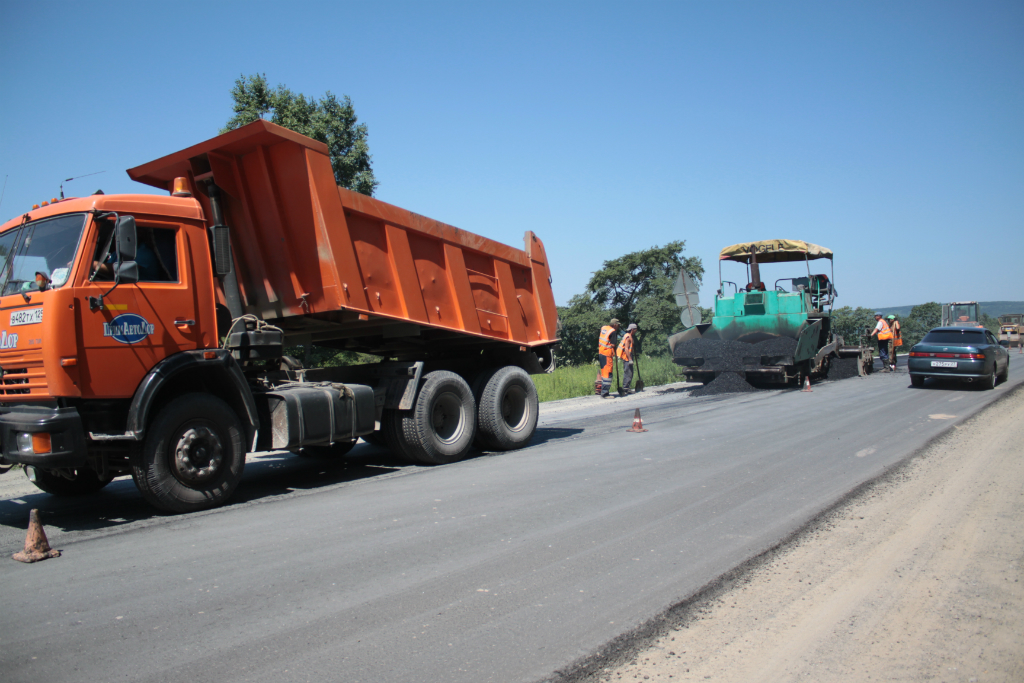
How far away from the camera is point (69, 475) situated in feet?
19.7

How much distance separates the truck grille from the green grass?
38.3 feet

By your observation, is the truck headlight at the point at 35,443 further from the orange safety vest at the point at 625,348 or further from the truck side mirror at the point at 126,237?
the orange safety vest at the point at 625,348

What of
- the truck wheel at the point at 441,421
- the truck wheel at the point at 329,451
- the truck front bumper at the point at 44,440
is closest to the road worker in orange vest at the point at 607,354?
the truck wheel at the point at 441,421

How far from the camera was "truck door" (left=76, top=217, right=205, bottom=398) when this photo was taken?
17.2 ft

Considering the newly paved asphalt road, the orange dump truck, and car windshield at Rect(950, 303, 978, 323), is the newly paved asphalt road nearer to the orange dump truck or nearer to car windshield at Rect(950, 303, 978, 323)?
the orange dump truck

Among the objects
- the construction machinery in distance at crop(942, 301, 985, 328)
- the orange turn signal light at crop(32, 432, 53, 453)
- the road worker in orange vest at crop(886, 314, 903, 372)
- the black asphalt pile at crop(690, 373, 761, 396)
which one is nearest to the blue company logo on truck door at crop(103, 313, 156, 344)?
the orange turn signal light at crop(32, 432, 53, 453)

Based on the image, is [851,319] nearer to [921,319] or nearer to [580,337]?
[921,319]

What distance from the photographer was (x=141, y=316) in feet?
18.2

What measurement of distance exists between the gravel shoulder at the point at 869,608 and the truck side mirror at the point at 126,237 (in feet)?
15.0

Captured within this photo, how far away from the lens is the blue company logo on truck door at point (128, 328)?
5328 mm

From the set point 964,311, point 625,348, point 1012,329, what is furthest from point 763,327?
point 1012,329

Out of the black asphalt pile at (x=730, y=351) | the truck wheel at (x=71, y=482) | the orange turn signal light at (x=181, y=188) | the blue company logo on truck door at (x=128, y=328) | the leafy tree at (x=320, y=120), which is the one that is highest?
the leafy tree at (x=320, y=120)

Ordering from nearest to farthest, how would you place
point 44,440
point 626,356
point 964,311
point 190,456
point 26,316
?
point 44,440 → point 26,316 → point 190,456 → point 626,356 → point 964,311

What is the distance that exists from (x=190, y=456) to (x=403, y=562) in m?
2.47
